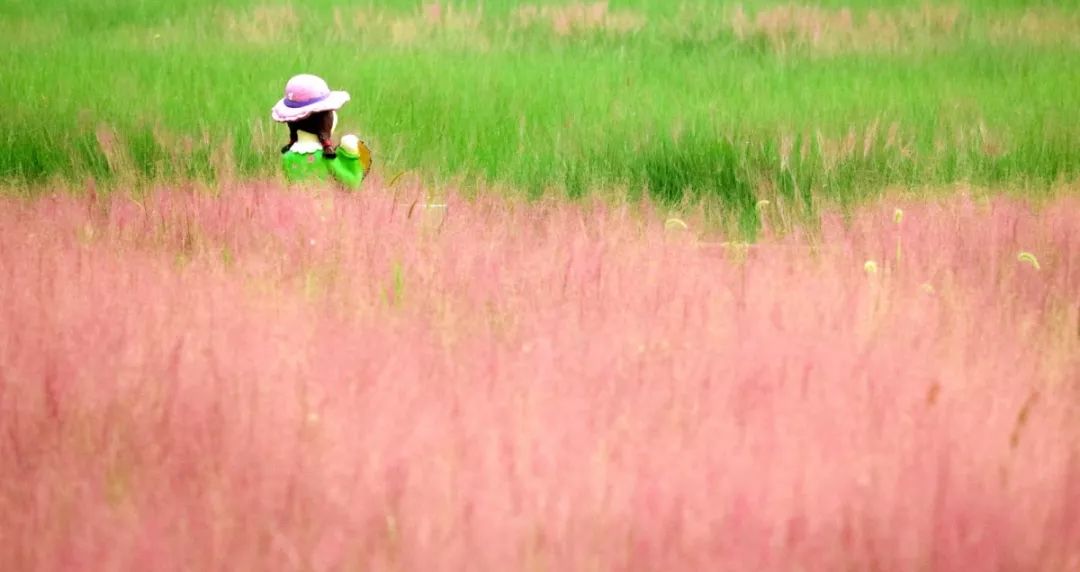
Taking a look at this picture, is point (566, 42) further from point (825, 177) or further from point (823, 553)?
point (823, 553)

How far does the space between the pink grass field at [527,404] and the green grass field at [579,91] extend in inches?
50.7

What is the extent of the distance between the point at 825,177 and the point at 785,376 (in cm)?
240

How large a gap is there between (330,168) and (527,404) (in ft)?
6.37

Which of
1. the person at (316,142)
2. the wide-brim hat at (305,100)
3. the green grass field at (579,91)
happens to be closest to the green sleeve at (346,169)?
the person at (316,142)

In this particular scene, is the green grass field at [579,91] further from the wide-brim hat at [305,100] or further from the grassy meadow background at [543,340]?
the wide-brim hat at [305,100]

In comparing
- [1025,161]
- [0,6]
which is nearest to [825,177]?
[1025,161]

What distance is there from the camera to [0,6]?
27.9ft

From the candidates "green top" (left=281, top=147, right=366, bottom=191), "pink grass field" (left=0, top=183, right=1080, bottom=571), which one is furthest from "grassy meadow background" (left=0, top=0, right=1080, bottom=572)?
"green top" (left=281, top=147, right=366, bottom=191)

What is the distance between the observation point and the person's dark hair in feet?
12.6

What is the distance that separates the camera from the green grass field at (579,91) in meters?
4.68

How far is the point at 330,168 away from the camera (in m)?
3.85

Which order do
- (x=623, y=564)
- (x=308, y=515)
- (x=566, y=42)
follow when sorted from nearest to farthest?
(x=623, y=564), (x=308, y=515), (x=566, y=42)

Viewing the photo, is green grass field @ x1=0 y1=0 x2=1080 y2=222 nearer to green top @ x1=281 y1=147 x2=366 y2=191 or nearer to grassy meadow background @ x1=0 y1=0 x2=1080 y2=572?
grassy meadow background @ x1=0 y1=0 x2=1080 y2=572

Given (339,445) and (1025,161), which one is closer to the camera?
(339,445)
